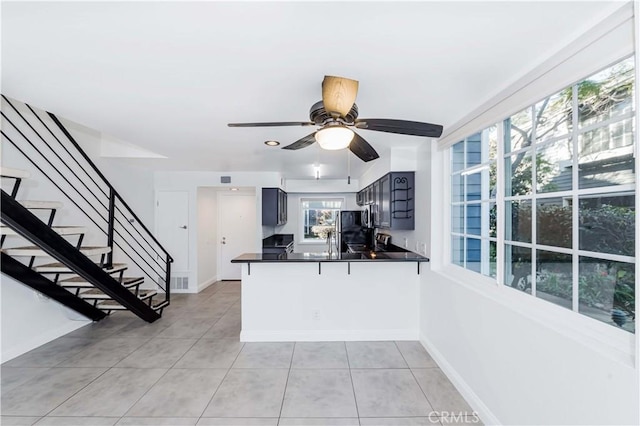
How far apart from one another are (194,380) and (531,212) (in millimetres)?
2915

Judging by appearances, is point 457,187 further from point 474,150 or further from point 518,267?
point 518,267

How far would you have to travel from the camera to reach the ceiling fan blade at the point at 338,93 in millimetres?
1477

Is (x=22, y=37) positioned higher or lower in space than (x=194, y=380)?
higher

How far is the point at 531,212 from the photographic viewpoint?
172 cm

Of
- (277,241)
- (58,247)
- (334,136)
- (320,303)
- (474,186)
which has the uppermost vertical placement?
(334,136)

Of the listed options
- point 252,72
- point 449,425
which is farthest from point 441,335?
point 252,72

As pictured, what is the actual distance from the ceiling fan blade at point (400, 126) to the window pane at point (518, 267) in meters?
0.95

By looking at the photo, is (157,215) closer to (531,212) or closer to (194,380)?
(194,380)

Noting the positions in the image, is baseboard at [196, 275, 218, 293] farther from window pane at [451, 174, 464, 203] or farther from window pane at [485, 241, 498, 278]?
window pane at [485, 241, 498, 278]

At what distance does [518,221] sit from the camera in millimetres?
1848

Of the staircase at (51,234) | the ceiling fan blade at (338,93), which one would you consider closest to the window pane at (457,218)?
the ceiling fan blade at (338,93)

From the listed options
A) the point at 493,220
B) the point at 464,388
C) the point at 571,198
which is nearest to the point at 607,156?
the point at 571,198

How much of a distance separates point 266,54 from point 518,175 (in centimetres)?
177

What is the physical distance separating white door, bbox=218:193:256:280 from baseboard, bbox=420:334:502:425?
14.3 feet
